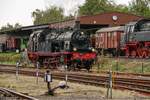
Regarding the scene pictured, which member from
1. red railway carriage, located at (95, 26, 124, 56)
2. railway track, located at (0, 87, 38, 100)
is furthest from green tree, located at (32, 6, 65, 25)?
railway track, located at (0, 87, 38, 100)

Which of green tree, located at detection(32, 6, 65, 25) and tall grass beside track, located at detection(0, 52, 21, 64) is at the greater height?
green tree, located at detection(32, 6, 65, 25)

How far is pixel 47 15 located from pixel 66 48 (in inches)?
3720

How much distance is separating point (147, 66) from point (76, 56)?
5.24m

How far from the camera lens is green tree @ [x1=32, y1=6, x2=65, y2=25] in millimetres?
127438

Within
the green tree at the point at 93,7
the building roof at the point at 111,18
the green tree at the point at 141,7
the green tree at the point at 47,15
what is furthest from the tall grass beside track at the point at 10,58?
the green tree at the point at 47,15

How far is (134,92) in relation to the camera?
19781 mm

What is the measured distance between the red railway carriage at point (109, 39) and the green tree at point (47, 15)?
Answer: 230 ft

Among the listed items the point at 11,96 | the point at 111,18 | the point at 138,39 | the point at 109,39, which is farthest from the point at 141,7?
the point at 11,96

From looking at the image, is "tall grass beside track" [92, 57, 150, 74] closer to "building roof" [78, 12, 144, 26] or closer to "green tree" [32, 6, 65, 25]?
"building roof" [78, 12, 144, 26]

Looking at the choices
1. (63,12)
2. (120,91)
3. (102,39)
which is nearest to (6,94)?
(120,91)

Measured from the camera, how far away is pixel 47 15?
131m

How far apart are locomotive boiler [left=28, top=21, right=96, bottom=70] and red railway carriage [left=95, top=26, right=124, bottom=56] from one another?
11.6 m

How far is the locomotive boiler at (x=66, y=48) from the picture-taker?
36281 mm

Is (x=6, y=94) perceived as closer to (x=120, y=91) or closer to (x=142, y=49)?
(x=120, y=91)
